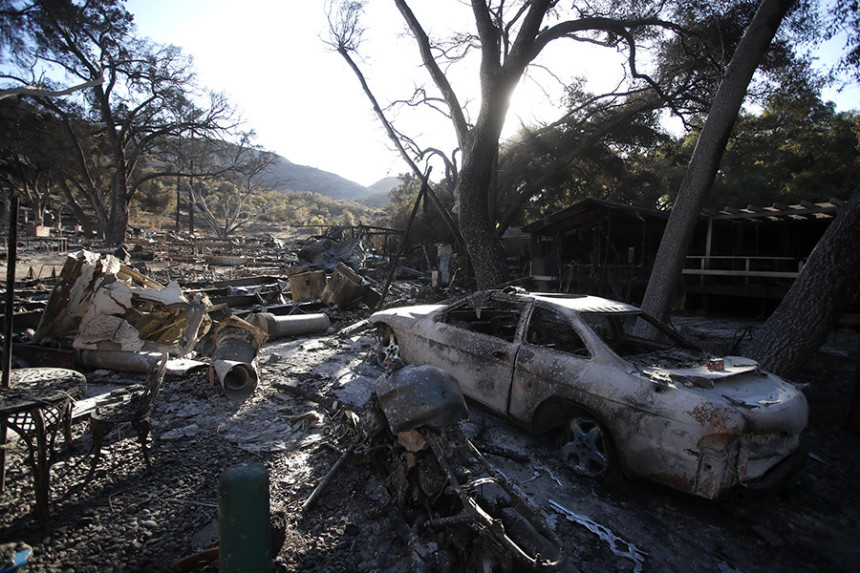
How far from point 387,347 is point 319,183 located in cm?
10299

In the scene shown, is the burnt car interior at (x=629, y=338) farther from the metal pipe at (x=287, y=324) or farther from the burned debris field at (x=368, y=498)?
the metal pipe at (x=287, y=324)

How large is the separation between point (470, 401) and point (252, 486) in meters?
3.46

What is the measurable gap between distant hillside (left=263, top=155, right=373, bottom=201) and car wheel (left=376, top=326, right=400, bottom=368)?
91.4 metres

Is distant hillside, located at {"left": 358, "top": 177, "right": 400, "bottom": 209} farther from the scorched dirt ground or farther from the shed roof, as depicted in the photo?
the scorched dirt ground

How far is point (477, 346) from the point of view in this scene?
14.4ft

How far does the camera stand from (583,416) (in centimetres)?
347

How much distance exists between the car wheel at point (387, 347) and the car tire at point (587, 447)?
2588 mm

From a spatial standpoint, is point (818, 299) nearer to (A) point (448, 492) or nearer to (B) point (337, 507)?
(A) point (448, 492)

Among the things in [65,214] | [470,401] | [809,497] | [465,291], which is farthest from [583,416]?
[65,214]

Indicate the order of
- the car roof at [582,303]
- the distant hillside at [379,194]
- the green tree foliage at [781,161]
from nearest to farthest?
1. the car roof at [582,303]
2. the green tree foliage at [781,161]
3. the distant hillside at [379,194]

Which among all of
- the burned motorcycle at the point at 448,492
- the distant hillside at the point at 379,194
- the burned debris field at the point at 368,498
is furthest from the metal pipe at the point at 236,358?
the distant hillside at the point at 379,194

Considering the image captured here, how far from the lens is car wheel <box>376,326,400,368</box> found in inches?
224

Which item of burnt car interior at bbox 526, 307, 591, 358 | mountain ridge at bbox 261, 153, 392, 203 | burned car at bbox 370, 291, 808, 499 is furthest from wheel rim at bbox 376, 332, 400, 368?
mountain ridge at bbox 261, 153, 392, 203

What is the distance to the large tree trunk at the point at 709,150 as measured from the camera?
609cm
